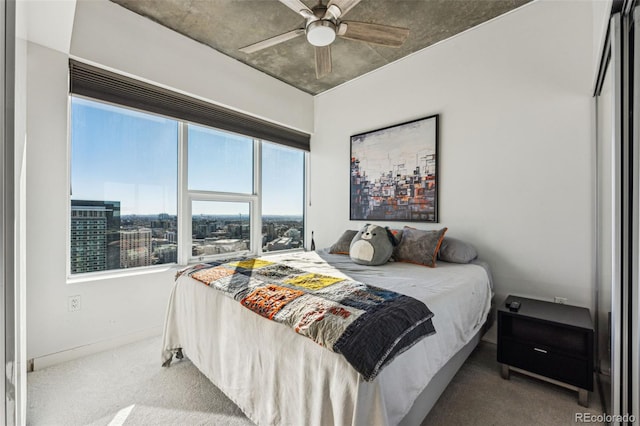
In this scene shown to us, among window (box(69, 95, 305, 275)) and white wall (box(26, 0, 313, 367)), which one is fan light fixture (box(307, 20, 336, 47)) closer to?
white wall (box(26, 0, 313, 367))

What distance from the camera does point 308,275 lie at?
6.25 feet

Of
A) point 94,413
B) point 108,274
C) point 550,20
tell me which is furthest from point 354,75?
point 94,413

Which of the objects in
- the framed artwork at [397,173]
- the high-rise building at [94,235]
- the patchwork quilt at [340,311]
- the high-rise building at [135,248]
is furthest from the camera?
the framed artwork at [397,173]

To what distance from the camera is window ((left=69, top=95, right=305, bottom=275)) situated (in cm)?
248

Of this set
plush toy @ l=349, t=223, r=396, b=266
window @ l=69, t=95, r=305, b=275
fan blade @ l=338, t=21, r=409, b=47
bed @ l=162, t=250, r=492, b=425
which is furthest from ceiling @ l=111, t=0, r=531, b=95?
bed @ l=162, t=250, r=492, b=425

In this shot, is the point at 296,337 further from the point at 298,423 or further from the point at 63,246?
the point at 63,246

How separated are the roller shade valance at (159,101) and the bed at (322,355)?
1744mm

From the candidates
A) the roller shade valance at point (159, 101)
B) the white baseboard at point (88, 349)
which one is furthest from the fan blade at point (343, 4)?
the white baseboard at point (88, 349)

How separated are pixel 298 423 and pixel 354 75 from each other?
3.64m

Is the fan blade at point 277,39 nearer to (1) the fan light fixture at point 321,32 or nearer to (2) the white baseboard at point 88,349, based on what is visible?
(1) the fan light fixture at point 321,32

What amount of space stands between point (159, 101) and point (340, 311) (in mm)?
2725

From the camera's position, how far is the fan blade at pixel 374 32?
1948 millimetres

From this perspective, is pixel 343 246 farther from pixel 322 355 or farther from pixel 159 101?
pixel 159 101

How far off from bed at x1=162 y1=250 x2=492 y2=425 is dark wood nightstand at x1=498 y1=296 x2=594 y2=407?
8.5 inches
